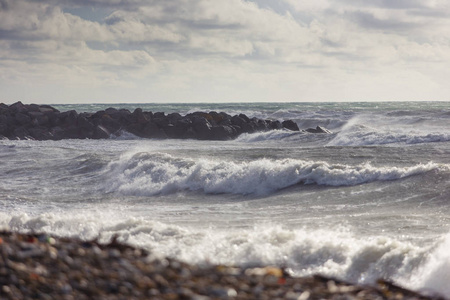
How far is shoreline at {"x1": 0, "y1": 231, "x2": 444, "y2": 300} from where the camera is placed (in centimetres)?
523

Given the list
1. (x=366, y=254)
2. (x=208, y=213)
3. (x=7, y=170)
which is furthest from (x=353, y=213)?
(x=7, y=170)

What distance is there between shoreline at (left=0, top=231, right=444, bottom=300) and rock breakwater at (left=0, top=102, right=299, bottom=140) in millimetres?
27981

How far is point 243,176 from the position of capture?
17094 mm

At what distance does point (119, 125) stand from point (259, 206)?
78.7 ft

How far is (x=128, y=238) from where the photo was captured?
9.57 metres

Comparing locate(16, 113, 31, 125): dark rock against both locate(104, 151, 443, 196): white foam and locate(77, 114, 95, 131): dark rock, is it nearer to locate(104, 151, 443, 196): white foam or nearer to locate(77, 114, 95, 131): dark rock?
locate(77, 114, 95, 131): dark rock

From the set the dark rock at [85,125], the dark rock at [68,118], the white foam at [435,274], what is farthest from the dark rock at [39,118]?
the white foam at [435,274]

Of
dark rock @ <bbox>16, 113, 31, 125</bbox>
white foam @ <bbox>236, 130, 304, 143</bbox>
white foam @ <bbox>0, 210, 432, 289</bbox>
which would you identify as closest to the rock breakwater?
dark rock @ <bbox>16, 113, 31, 125</bbox>

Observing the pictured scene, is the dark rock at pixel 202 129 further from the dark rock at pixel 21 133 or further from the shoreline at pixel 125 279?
the shoreline at pixel 125 279

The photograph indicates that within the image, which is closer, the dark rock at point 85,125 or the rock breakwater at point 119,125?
the rock breakwater at point 119,125

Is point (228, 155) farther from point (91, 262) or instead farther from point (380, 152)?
point (91, 262)

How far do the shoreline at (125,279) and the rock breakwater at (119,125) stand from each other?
28.0m

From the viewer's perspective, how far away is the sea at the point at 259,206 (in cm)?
828

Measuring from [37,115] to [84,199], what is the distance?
23.4 m
